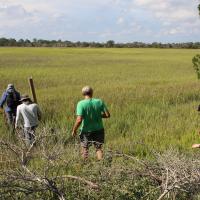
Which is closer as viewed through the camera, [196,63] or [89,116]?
[89,116]

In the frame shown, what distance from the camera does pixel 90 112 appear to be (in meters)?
8.44

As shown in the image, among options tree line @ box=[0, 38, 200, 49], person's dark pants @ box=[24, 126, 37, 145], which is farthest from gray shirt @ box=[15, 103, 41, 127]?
tree line @ box=[0, 38, 200, 49]

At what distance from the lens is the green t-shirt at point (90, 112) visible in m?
8.41

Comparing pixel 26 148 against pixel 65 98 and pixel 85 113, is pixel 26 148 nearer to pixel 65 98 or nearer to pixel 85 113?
pixel 85 113

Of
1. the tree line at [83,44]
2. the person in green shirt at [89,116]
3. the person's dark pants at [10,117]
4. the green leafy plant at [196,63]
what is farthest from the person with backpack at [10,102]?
the tree line at [83,44]

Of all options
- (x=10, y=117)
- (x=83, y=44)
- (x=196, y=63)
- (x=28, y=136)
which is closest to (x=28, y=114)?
(x=10, y=117)

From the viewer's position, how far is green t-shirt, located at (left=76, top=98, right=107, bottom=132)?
8.41 metres

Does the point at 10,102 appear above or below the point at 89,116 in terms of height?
below

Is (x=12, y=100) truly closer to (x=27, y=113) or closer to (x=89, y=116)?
(x=27, y=113)

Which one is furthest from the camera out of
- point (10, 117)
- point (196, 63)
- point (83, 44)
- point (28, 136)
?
point (83, 44)

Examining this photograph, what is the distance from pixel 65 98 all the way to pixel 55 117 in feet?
13.6

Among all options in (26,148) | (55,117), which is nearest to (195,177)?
(26,148)

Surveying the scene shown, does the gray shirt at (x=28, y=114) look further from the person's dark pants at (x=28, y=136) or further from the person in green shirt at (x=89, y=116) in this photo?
the person in green shirt at (x=89, y=116)

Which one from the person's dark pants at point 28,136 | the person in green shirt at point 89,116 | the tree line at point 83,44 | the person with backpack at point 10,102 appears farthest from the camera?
the tree line at point 83,44
